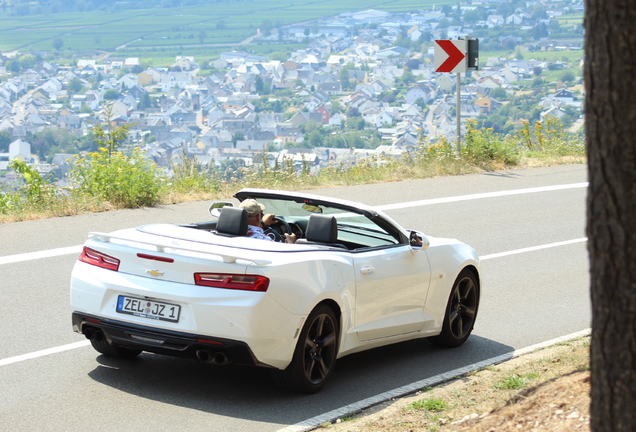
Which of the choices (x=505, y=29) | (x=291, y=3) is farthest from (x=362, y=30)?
(x=291, y=3)

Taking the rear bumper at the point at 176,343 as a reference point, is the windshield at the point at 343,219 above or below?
above

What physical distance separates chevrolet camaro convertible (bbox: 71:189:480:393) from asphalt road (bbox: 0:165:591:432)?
0.30m

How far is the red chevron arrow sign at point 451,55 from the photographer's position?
18953mm

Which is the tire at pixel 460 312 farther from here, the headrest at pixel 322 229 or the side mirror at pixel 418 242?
the headrest at pixel 322 229

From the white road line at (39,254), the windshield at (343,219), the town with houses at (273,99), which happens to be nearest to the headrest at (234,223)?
the windshield at (343,219)

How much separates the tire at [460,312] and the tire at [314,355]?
66.5 inches

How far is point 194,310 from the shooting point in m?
5.80

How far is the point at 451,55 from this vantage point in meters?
19.0

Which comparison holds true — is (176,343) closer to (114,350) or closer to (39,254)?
(114,350)

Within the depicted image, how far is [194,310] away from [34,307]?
3.38 m

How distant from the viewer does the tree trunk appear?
11.2 feet

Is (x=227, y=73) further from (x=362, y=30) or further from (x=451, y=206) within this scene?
(x=451, y=206)

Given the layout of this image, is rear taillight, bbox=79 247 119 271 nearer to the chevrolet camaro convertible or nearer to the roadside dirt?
the chevrolet camaro convertible

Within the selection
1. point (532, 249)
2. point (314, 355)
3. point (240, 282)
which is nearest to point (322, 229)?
point (314, 355)
